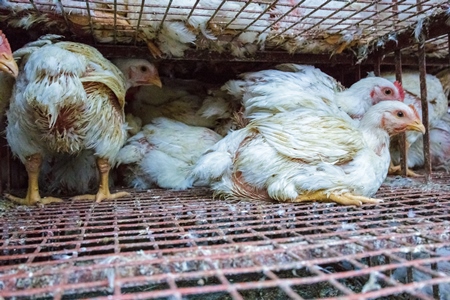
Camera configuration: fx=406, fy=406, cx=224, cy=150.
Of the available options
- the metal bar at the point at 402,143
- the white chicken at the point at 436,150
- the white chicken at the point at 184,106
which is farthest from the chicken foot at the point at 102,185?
the white chicken at the point at 436,150

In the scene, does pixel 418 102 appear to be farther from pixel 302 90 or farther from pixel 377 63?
pixel 302 90

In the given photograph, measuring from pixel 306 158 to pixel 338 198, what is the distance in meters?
0.26

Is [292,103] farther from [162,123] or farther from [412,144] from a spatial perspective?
[412,144]

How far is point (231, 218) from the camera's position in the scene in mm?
1600

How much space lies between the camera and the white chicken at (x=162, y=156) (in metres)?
2.74

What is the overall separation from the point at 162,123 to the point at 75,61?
1.15m

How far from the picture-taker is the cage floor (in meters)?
0.90

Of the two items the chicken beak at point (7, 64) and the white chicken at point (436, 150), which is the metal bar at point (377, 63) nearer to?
the white chicken at point (436, 150)

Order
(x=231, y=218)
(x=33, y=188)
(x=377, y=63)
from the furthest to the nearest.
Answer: (x=377, y=63) < (x=33, y=188) < (x=231, y=218)

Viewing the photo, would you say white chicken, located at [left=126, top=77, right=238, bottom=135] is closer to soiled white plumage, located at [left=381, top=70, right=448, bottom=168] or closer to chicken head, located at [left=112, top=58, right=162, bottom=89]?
chicken head, located at [left=112, top=58, right=162, bottom=89]

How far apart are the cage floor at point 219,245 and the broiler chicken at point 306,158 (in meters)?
0.10

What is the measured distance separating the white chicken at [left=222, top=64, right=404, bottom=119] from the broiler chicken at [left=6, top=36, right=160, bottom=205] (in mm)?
856

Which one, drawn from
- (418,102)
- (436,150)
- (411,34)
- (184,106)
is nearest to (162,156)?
(184,106)

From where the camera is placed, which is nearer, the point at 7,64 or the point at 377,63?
the point at 7,64
